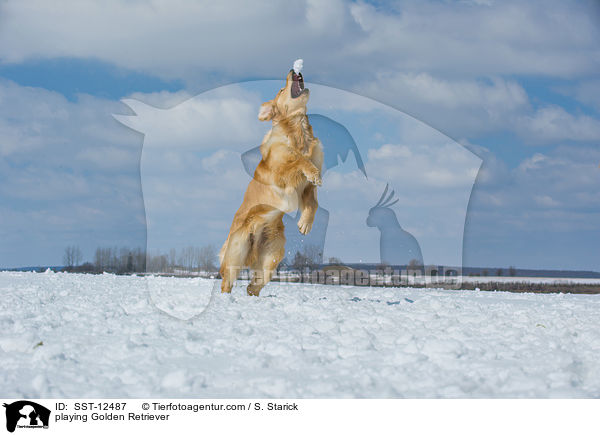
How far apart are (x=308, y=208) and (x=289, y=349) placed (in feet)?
11.4

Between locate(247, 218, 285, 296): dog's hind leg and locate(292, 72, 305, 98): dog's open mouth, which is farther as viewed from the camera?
locate(247, 218, 285, 296): dog's hind leg

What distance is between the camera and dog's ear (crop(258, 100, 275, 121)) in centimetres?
814

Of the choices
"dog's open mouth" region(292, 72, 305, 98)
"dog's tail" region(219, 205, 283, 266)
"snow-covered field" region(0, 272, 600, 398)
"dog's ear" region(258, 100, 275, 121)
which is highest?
"dog's open mouth" region(292, 72, 305, 98)

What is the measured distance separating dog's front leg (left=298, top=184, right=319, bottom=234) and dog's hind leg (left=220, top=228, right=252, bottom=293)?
97 cm

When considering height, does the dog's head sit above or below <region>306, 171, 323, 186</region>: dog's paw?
above

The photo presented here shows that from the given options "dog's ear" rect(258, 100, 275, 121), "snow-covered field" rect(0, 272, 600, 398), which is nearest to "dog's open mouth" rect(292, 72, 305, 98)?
"dog's ear" rect(258, 100, 275, 121)

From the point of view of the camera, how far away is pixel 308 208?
8.19 metres

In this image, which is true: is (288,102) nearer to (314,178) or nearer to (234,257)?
(314,178)
